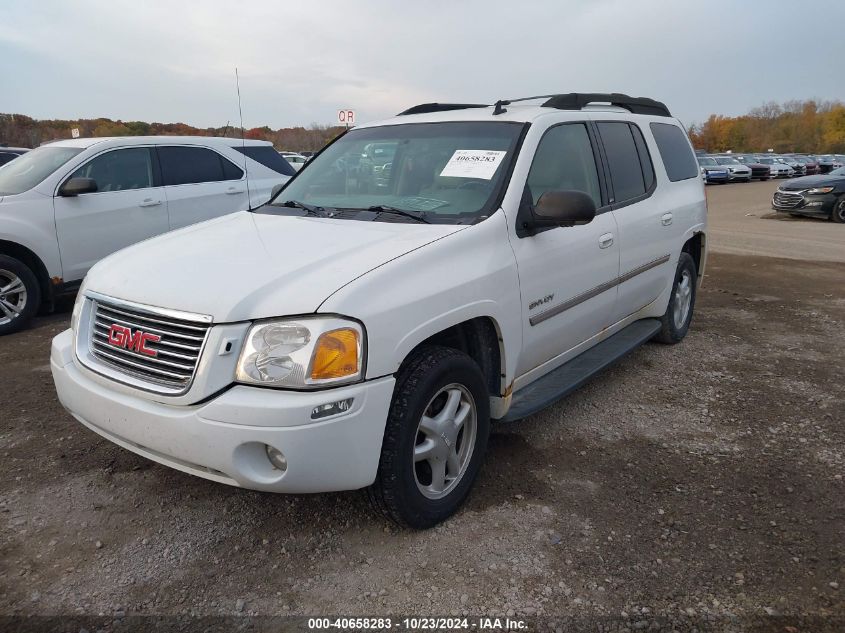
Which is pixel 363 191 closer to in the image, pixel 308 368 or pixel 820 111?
pixel 308 368

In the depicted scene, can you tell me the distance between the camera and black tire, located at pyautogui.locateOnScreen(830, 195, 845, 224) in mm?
15523

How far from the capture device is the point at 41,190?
614 cm

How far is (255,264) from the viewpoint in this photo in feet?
8.80

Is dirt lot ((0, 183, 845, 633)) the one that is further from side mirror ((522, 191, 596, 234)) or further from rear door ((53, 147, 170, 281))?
rear door ((53, 147, 170, 281))

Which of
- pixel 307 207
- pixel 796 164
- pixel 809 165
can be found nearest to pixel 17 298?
pixel 307 207

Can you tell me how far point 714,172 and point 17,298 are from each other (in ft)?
106

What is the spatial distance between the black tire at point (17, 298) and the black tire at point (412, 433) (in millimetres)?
4772

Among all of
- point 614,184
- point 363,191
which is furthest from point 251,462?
point 614,184

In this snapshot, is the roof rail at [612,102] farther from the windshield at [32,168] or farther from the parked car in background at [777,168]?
the parked car in background at [777,168]

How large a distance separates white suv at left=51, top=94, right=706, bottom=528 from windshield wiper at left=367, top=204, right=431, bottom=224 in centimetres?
Result: 1

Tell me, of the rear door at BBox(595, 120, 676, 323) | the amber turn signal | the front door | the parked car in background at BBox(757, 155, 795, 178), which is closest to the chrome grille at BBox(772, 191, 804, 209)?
the rear door at BBox(595, 120, 676, 323)

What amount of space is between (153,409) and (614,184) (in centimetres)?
302

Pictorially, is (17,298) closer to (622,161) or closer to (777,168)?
(622,161)

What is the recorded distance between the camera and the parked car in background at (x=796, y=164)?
3843 centimetres
